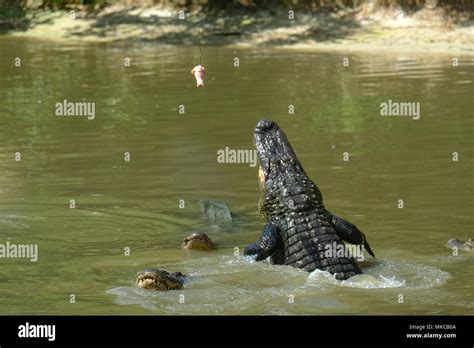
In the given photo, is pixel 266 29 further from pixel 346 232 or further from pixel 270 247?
pixel 270 247

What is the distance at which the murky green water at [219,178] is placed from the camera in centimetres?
1016

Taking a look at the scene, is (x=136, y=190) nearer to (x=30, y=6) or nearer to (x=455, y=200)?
(x=455, y=200)

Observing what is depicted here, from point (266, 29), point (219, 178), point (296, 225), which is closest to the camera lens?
point (296, 225)

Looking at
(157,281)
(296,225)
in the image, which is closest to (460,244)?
(296,225)

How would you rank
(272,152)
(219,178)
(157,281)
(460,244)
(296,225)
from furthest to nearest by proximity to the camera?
(219,178) → (460,244) → (272,152) → (296,225) → (157,281)

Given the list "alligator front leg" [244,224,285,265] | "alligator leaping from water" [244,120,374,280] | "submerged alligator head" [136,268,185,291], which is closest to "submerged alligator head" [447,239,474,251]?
"alligator leaping from water" [244,120,374,280]

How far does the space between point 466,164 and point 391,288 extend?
608 centimetres

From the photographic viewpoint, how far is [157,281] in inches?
400

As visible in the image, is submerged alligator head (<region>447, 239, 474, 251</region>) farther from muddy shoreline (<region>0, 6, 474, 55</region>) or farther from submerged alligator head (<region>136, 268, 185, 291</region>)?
muddy shoreline (<region>0, 6, 474, 55</region>)

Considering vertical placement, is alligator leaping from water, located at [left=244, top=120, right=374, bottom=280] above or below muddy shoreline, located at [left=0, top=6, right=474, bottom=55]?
below

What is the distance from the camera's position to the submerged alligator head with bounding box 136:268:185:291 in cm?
1016

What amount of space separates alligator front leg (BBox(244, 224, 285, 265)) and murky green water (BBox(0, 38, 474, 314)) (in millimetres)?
123

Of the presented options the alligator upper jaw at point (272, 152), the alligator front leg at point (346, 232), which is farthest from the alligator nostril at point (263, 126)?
the alligator front leg at point (346, 232)

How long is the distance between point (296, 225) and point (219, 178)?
4.76 meters
